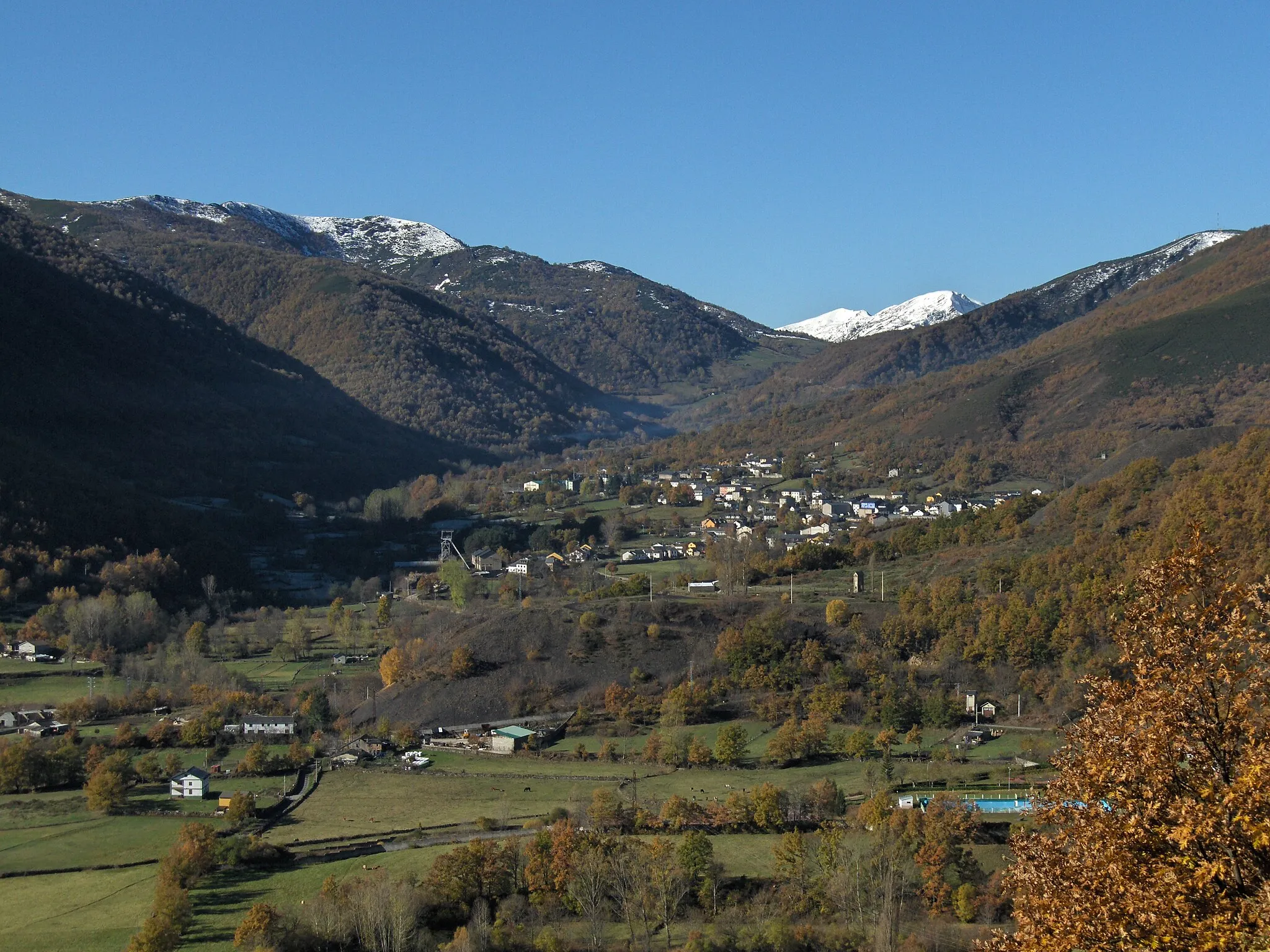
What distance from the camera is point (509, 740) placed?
131 feet

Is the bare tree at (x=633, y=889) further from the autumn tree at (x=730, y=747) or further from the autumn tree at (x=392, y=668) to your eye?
the autumn tree at (x=392, y=668)

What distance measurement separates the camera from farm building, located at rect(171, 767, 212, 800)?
35.1 m

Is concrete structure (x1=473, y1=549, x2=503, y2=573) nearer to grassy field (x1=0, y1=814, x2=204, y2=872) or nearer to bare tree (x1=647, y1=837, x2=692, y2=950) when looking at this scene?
grassy field (x1=0, y1=814, x2=204, y2=872)

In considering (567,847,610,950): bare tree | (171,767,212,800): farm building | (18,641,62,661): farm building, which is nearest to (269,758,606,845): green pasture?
(171,767,212,800): farm building

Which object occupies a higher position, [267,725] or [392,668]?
[392,668]

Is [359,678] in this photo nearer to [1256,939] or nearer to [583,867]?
[583,867]

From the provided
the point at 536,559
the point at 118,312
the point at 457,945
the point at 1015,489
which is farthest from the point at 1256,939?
the point at 118,312

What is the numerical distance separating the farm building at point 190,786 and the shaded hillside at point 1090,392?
2882 inches

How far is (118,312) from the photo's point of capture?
132m

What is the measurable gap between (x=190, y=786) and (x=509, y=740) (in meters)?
10.00

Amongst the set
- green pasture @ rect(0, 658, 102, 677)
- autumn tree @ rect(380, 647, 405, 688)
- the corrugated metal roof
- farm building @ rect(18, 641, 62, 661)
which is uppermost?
farm building @ rect(18, 641, 62, 661)

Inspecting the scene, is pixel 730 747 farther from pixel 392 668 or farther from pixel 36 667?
pixel 36 667

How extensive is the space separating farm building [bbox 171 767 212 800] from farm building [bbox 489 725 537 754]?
9.18 metres

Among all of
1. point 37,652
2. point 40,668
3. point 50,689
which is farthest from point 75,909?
point 37,652
